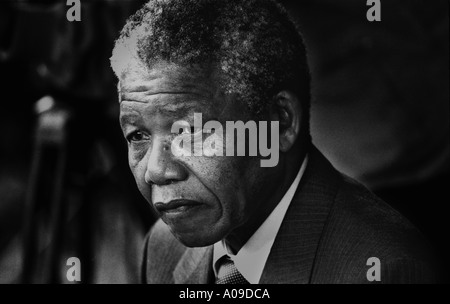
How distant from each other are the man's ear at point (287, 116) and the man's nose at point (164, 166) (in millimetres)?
245

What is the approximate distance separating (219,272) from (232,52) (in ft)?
1.85

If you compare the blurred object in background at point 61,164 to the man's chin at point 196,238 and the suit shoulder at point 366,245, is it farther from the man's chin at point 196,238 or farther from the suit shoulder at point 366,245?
the suit shoulder at point 366,245

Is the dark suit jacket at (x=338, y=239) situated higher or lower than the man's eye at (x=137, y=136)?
lower

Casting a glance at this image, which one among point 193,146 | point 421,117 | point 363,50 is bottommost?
point 193,146

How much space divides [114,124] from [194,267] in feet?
1.44

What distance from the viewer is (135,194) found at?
5.59ft

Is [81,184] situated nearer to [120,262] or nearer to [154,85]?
[120,262]

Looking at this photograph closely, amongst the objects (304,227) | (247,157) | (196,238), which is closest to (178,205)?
(196,238)

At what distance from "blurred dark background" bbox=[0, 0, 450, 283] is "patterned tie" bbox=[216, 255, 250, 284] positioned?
258 millimetres

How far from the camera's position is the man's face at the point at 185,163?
4.47 ft

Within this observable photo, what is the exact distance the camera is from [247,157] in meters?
1.42

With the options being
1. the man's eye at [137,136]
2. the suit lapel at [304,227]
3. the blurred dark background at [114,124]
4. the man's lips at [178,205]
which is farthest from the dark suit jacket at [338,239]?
the man's eye at [137,136]

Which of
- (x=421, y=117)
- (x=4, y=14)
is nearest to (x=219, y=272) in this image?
(x=421, y=117)

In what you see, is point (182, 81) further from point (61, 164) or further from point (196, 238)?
point (61, 164)
